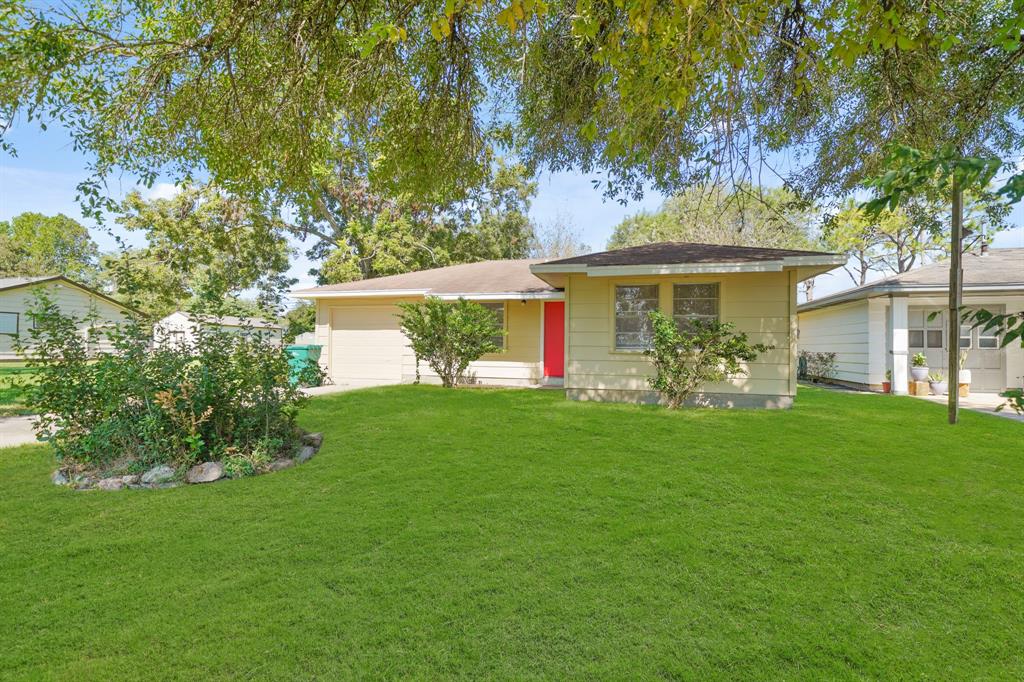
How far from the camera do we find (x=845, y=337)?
489 inches

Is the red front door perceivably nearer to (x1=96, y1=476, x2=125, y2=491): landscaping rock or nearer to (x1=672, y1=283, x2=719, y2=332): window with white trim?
(x1=672, y1=283, x2=719, y2=332): window with white trim

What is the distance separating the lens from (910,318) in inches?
464

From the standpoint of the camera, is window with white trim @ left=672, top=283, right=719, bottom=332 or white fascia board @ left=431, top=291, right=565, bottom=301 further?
white fascia board @ left=431, top=291, right=565, bottom=301

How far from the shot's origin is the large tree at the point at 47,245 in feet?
119

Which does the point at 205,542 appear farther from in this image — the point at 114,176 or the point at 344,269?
the point at 344,269

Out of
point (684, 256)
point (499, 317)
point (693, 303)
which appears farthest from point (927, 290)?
point (499, 317)

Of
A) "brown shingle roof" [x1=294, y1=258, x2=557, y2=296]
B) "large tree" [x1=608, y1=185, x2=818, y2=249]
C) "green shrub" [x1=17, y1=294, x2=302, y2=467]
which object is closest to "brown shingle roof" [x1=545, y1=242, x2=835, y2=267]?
"brown shingle roof" [x1=294, y1=258, x2=557, y2=296]

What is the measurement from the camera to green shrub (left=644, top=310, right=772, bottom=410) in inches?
302

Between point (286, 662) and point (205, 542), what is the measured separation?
1485 mm

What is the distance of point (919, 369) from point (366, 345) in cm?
1317

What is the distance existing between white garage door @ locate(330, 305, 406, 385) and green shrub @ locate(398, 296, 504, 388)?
2.09m

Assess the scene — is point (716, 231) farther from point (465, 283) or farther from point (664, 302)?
point (664, 302)

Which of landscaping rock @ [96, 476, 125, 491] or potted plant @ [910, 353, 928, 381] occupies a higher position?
potted plant @ [910, 353, 928, 381]

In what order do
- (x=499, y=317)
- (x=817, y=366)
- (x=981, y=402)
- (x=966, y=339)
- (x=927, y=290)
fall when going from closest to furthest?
(x=981, y=402) < (x=927, y=290) < (x=966, y=339) < (x=499, y=317) < (x=817, y=366)
